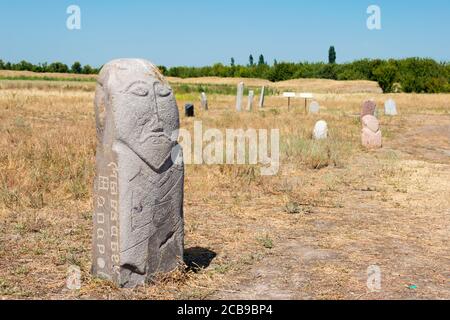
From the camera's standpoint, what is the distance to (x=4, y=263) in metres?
5.65

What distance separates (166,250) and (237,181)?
17.0 ft

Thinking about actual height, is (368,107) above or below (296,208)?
above

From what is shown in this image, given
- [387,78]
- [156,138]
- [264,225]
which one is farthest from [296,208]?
[387,78]

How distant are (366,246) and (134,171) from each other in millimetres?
3282

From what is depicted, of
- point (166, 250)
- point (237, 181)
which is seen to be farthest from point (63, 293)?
point (237, 181)

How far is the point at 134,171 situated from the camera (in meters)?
4.71

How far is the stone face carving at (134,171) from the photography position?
15.2ft

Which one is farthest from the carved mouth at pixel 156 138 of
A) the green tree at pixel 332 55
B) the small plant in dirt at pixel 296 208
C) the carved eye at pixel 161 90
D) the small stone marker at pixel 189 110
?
the green tree at pixel 332 55

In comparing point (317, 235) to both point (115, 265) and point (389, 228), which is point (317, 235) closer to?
point (389, 228)

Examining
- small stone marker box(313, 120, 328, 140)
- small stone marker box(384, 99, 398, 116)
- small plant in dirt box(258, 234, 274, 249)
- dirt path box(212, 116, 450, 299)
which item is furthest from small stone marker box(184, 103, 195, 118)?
small plant in dirt box(258, 234, 274, 249)

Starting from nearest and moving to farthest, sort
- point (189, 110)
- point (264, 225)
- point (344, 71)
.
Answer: point (264, 225)
point (189, 110)
point (344, 71)

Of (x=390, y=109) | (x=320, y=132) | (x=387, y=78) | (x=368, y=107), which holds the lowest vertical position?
(x=320, y=132)

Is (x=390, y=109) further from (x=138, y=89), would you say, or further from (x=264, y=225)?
(x=138, y=89)

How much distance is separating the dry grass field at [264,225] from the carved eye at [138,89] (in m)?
1.70
